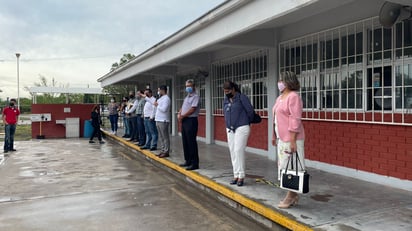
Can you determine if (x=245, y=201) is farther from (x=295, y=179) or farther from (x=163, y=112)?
(x=163, y=112)

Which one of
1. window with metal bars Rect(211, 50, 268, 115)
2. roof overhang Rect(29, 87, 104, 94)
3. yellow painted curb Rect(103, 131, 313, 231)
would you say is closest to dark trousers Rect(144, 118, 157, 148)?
yellow painted curb Rect(103, 131, 313, 231)

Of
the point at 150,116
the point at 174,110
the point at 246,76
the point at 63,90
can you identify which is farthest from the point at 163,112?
the point at 63,90

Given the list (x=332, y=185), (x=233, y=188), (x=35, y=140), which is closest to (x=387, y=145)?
(x=332, y=185)

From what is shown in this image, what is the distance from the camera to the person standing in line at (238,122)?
6.06 meters

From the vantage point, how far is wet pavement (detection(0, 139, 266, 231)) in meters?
5.07

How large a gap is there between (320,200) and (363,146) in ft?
5.69

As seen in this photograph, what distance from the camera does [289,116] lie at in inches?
182

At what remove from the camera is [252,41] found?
8.19 m

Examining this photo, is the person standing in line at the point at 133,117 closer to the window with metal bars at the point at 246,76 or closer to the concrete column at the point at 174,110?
the concrete column at the point at 174,110

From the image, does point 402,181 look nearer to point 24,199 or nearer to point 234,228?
point 234,228

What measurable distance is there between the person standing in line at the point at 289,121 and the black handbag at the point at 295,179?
0.09 m

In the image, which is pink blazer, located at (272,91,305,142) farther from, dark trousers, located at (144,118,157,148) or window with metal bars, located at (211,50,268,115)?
dark trousers, located at (144,118,157,148)

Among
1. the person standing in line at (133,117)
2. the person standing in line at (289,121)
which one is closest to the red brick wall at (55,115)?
the person standing in line at (133,117)

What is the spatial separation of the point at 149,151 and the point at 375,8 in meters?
7.02
